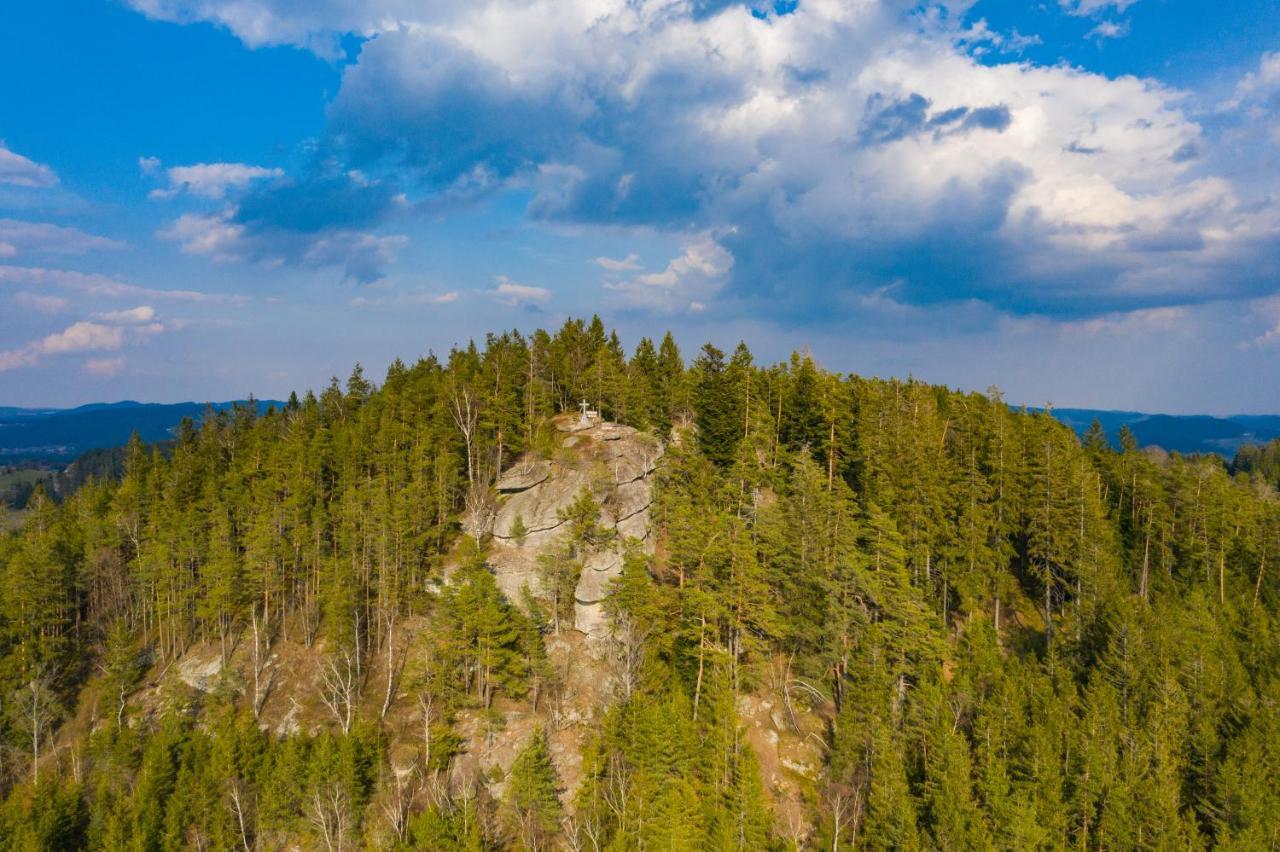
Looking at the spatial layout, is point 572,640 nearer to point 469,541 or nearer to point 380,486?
point 469,541

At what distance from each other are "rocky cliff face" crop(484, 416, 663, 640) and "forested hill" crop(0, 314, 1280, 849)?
1.51ft

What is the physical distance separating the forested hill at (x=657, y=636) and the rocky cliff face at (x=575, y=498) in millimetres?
460

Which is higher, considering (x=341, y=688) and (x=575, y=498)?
(x=575, y=498)

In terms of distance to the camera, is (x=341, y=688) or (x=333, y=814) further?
(x=341, y=688)

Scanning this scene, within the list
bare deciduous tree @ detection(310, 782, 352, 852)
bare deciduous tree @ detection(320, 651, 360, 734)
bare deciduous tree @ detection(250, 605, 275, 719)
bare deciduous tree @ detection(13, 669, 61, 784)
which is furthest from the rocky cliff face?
bare deciduous tree @ detection(13, 669, 61, 784)

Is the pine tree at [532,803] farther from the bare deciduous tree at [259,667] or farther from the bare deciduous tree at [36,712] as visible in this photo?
the bare deciduous tree at [36,712]

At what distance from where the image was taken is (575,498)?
60562 millimetres

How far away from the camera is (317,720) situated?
53562mm

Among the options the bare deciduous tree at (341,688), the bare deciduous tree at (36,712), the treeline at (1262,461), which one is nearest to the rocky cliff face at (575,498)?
the bare deciduous tree at (341,688)

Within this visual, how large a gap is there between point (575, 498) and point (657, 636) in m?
16.5

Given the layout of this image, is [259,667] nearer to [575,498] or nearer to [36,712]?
[36,712]

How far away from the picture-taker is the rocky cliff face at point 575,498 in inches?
2276

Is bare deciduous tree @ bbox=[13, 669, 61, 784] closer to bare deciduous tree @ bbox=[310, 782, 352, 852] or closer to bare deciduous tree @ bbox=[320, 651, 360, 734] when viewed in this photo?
bare deciduous tree @ bbox=[320, 651, 360, 734]

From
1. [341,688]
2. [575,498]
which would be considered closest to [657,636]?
[575,498]
